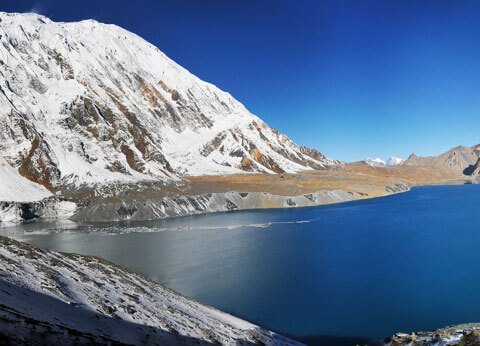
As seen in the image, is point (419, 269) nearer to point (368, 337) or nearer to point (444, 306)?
point (444, 306)

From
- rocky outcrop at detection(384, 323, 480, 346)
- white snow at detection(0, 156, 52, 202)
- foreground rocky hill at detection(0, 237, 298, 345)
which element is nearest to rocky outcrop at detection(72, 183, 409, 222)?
white snow at detection(0, 156, 52, 202)

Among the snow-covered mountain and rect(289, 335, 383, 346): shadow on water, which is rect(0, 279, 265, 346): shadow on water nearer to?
rect(289, 335, 383, 346): shadow on water

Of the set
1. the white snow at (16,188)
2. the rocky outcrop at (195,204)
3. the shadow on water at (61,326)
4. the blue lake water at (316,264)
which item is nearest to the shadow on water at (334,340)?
the blue lake water at (316,264)

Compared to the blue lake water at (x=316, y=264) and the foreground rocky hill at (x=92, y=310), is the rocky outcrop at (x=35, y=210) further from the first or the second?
the foreground rocky hill at (x=92, y=310)

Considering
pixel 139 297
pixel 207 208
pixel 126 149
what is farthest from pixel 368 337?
A: pixel 126 149

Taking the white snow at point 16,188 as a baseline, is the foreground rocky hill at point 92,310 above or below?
below

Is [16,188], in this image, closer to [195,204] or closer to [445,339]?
[195,204]

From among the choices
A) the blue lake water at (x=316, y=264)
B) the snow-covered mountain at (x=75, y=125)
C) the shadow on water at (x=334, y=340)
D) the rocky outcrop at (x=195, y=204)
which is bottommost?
the shadow on water at (x=334, y=340)
